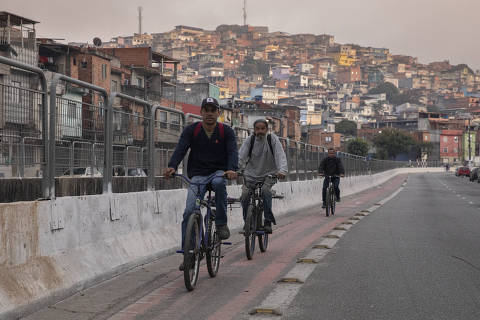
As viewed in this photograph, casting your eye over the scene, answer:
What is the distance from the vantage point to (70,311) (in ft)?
19.7

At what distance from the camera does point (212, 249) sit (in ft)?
24.8

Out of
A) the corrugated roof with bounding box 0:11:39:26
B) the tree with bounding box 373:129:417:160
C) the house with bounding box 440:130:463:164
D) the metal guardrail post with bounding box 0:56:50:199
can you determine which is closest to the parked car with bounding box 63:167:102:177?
the metal guardrail post with bounding box 0:56:50:199

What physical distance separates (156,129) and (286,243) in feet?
8.98

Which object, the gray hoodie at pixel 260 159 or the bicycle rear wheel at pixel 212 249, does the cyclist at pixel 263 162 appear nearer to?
the gray hoodie at pixel 260 159

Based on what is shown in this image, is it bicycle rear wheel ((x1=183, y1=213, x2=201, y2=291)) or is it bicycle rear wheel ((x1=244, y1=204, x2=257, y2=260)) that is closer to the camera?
bicycle rear wheel ((x1=183, y1=213, x2=201, y2=291))

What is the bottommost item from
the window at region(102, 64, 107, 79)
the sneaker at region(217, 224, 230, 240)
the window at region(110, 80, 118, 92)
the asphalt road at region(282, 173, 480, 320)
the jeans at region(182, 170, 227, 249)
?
the asphalt road at region(282, 173, 480, 320)

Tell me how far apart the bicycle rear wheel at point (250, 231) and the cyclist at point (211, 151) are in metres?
1.47

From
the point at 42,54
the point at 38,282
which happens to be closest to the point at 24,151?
the point at 38,282

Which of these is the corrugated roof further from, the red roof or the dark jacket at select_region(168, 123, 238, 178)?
the dark jacket at select_region(168, 123, 238, 178)

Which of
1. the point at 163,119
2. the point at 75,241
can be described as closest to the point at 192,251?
the point at 75,241

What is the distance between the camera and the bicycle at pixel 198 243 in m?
6.77

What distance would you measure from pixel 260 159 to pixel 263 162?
0.20ft

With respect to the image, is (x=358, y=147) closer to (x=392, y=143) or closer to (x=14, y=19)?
(x=392, y=143)

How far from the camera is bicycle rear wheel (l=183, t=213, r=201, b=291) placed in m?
6.72
